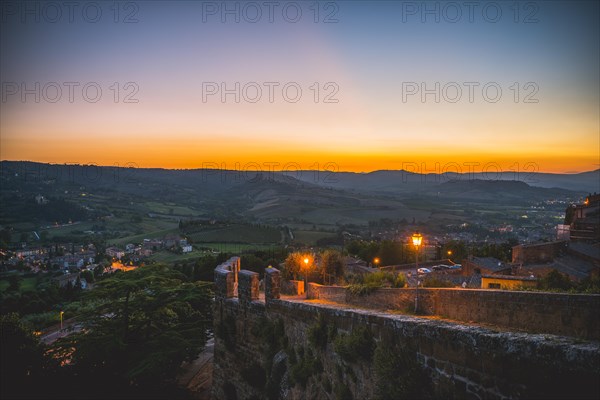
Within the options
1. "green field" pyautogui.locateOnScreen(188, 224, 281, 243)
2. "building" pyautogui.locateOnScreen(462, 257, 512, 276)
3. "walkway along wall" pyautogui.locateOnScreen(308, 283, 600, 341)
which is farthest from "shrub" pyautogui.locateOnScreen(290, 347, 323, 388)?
"green field" pyautogui.locateOnScreen(188, 224, 281, 243)

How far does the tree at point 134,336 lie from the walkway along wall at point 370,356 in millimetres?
2896

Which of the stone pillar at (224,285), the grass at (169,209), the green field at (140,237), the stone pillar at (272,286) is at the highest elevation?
the stone pillar at (272,286)

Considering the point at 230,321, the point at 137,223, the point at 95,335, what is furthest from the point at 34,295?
the point at 137,223

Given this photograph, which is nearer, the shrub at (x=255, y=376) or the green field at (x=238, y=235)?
the shrub at (x=255, y=376)

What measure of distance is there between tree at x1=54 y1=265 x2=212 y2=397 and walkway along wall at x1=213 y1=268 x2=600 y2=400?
2.90 meters

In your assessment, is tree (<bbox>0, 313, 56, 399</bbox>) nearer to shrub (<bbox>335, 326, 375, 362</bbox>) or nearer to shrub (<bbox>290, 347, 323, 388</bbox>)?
shrub (<bbox>290, 347, 323, 388</bbox>)

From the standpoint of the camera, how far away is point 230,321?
1229 cm

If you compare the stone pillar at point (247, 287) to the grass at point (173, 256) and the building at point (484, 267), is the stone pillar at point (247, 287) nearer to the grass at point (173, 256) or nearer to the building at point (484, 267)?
the building at point (484, 267)

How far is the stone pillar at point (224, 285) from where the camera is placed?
12.7 meters

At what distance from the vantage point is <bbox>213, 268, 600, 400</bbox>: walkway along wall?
3590 mm

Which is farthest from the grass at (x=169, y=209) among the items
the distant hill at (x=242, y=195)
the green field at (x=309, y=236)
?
the green field at (x=309, y=236)

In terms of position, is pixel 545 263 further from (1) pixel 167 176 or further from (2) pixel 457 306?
(1) pixel 167 176

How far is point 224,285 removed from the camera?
12.8 metres

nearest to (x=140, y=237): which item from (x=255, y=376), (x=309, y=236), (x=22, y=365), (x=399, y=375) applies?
(x=309, y=236)
